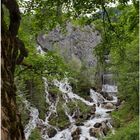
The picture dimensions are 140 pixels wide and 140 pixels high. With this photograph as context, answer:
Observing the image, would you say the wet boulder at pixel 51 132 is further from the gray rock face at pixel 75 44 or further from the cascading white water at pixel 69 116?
the gray rock face at pixel 75 44

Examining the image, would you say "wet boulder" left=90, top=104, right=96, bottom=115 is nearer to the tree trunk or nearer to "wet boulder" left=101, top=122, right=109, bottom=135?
"wet boulder" left=101, top=122, right=109, bottom=135

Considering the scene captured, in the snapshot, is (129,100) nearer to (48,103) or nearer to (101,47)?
(48,103)

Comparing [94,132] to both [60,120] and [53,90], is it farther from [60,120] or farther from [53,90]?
[53,90]

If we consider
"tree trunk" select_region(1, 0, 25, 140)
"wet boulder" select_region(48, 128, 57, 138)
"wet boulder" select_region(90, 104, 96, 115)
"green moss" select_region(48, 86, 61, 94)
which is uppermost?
"tree trunk" select_region(1, 0, 25, 140)

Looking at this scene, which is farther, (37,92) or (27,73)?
(37,92)

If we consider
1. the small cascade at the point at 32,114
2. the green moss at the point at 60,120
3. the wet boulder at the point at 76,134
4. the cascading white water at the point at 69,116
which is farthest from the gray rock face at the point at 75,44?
the wet boulder at the point at 76,134

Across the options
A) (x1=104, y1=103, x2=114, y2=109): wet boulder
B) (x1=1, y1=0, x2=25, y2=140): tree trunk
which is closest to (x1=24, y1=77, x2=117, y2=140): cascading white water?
(x1=104, y1=103, x2=114, y2=109): wet boulder

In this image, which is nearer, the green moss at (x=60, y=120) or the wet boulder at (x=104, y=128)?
the wet boulder at (x=104, y=128)

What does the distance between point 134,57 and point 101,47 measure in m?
19.6

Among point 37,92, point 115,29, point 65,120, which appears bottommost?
point 65,120

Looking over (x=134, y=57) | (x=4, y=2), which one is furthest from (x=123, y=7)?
(x=134, y=57)

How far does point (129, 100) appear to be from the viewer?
101 ft

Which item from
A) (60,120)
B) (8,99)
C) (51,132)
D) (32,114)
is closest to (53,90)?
(60,120)

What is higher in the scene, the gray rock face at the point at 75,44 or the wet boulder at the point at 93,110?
the gray rock face at the point at 75,44
